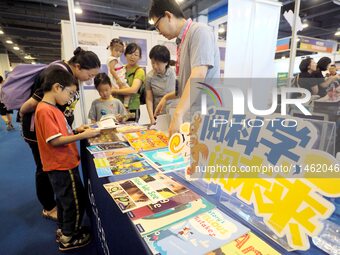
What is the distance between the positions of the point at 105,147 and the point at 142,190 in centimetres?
57

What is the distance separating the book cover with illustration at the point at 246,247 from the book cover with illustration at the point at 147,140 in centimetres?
75

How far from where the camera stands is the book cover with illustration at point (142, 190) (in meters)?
0.66

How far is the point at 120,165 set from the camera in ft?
3.14

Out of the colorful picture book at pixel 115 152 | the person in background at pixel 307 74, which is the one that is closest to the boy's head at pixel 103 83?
the colorful picture book at pixel 115 152

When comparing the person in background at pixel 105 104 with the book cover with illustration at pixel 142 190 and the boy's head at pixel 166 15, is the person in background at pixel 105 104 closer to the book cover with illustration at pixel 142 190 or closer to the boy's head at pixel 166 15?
the boy's head at pixel 166 15

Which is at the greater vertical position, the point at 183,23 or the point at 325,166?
the point at 183,23

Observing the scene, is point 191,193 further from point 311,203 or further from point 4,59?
point 4,59

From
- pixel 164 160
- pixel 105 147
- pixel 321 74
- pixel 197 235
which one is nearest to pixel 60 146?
pixel 105 147

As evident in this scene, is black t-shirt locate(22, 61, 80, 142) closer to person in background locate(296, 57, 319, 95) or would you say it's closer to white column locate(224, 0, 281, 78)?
white column locate(224, 0, 281, 78)

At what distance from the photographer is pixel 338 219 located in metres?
0.63

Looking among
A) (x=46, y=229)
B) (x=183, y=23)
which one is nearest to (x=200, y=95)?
(x=183, y=23)

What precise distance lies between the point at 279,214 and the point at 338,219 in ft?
0.94

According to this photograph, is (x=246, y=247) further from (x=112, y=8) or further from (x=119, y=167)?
(x=112, y=8)

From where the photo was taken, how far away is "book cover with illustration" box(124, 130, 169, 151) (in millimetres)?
1218
